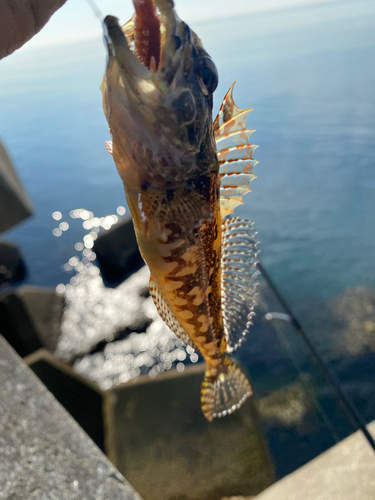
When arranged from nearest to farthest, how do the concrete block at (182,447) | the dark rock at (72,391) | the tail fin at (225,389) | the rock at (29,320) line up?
the tail fin at (225,389) < the concrete block at (182,447) < the dark rock at (72,391) < the rock at (29,320)

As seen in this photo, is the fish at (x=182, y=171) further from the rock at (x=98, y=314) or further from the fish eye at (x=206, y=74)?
the rock at (x=98, y=314)

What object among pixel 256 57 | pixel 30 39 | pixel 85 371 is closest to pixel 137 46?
pixel 30 39

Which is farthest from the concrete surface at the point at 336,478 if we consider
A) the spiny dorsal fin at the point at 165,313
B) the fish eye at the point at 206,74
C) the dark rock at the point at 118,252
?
the dark rock at the point at 118,252

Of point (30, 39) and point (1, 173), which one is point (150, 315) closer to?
point (1, 173)

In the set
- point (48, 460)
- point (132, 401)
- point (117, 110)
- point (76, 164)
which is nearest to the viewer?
point (117, 110)

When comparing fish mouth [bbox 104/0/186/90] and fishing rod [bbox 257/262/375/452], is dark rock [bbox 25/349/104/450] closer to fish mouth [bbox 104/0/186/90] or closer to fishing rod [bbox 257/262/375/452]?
fishing rod [bbox 257/262/375/452]

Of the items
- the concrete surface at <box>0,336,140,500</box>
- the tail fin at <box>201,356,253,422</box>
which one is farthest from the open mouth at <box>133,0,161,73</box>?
the concrete surface at <box>0,336,140,500</box>

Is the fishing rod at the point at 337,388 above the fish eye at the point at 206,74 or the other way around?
the other way around
